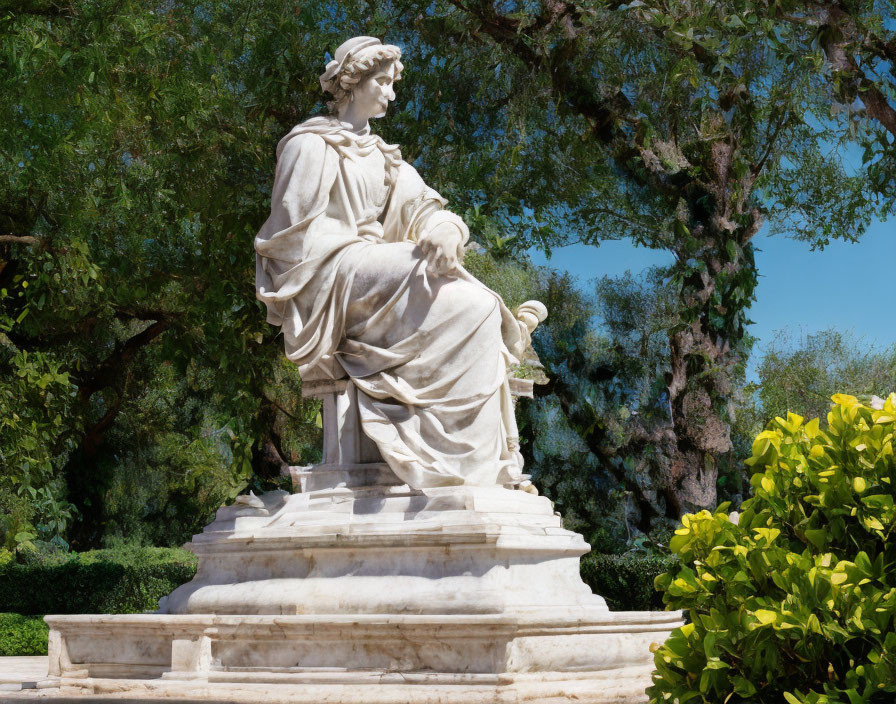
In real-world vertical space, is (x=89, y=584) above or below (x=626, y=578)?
below

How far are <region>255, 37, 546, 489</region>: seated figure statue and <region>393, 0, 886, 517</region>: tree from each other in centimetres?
420

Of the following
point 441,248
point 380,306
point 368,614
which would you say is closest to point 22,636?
Result: point 380,306

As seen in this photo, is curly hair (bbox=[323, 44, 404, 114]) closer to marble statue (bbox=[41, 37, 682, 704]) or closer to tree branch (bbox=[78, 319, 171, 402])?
marble statue (bbox=[41, 37, 682, 704])

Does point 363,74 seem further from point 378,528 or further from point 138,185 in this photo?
point 138,185

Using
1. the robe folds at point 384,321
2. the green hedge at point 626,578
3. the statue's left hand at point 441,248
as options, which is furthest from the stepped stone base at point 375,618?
the green hedge at point 626,578

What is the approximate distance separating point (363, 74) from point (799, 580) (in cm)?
392

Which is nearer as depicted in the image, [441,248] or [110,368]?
[441,248]

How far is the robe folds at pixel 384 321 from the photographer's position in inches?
211

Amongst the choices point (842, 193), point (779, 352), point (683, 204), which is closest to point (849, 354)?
point (779, 352)

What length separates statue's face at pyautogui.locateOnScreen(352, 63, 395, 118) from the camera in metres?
5.99

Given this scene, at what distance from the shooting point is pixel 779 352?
15.3 meters

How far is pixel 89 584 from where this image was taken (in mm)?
12766

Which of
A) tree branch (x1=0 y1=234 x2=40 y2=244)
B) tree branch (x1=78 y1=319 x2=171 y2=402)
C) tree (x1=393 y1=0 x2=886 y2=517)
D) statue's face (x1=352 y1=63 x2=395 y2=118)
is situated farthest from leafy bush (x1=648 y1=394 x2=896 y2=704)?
tree branch (x1=78 y1=319 x2=171 y2=402)

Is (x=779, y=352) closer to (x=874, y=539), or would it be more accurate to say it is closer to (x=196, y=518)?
(x=196, y=518)
